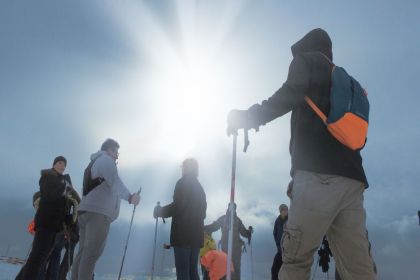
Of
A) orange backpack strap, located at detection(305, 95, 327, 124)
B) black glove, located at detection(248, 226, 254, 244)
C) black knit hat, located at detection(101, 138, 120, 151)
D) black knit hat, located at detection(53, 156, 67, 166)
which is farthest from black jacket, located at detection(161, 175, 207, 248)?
black glove, located at detection(248, 226, 254, 244)

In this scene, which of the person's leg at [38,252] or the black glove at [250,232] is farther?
the black glove at [250,232]

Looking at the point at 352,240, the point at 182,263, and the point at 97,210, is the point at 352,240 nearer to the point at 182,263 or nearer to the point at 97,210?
the point at 182,263

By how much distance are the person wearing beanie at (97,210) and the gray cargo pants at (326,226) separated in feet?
11.1

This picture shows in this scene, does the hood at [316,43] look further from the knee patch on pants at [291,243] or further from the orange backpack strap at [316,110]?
the knee patch on pants at [291,243]

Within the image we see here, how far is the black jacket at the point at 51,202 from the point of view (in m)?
6.21

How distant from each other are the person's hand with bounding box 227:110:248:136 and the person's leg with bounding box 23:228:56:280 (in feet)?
14.3

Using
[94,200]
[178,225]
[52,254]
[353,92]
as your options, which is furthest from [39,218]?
[353,92]

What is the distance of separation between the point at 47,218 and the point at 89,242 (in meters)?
1.45

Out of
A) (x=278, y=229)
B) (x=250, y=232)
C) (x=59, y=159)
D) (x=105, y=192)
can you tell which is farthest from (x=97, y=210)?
(x=250, y=232)

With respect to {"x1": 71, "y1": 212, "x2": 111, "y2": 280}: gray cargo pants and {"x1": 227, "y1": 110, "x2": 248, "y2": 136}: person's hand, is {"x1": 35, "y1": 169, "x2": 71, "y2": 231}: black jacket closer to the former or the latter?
{"x1": 71, "y1": 212, "x2": 111, "y2": 280}: gray cargo pants

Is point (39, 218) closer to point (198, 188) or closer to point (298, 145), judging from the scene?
point (198, 188)

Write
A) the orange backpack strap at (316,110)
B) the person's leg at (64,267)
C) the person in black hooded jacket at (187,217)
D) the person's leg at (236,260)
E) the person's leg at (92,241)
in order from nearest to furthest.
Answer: the orange backpack strap at (316,110) < the person's leg at (92,241) < the person in black hooded jacket at (187,217) < the person's leg at (64,267) < the person's leg at (236,260)

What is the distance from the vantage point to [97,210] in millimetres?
5441

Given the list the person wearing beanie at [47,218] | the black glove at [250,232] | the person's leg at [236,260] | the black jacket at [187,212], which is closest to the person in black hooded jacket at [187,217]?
the black jacket at [187,212]
